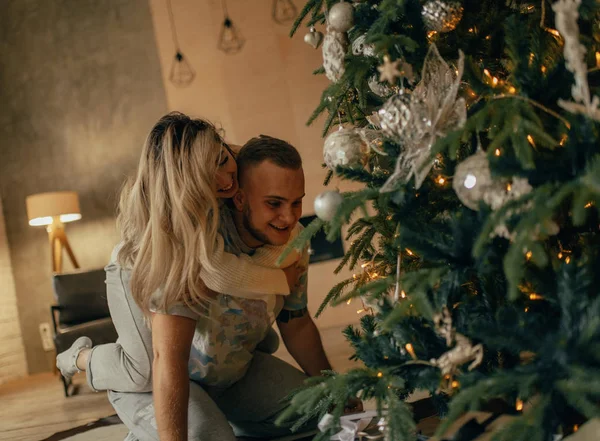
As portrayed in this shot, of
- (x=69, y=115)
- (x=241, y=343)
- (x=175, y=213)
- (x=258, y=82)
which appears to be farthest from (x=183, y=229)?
(x=69, y=115)

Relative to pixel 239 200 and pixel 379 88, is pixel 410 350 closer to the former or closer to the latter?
pixel 379 88

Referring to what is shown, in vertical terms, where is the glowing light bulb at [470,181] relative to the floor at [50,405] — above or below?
above

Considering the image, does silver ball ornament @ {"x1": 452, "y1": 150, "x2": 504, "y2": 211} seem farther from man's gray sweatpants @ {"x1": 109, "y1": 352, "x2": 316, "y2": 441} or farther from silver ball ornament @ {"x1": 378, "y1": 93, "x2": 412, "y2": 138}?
man's gray sweatpants @ {"x1": 109, "y1": 352, "x2": 316, "y2": 441}

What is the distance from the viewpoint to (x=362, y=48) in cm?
105

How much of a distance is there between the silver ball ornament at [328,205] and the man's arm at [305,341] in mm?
889

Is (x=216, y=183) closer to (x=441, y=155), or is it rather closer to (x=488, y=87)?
(x=441, y=155)

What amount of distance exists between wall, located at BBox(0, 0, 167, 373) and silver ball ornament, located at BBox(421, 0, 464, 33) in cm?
372

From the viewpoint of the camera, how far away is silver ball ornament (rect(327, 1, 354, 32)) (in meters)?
1.01

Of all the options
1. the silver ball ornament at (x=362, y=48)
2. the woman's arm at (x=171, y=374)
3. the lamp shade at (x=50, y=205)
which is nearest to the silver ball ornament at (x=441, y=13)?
the silver ball ornament at (x=362, y=48)

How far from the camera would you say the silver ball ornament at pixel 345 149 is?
40.6 inches

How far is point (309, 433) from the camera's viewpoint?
1728 millimetres

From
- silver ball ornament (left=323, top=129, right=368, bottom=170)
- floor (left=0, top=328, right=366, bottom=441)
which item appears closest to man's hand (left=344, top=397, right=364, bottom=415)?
silver ball ornament (left=323, top=129, right=368, bottom=170)

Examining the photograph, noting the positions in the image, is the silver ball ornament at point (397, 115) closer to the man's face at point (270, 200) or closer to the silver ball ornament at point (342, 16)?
the silver ball ornament at point (342, 16)

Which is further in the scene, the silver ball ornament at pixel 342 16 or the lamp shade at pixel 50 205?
the lamp shade at pixel 50 205
